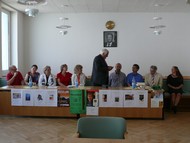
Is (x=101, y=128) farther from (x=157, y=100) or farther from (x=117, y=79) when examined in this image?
(x=117, y=79)

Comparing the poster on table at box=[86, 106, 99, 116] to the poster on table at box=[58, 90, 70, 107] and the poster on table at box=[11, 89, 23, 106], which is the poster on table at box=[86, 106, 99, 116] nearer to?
the poster on table at box=[58, 90, 70, 107]

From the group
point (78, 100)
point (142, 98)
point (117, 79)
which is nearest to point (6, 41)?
point (78, 100)

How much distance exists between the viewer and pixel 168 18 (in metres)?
8.84

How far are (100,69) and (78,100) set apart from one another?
887mm

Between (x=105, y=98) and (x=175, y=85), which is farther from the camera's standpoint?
(x=175, y=85)

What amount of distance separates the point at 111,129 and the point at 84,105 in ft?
11.7

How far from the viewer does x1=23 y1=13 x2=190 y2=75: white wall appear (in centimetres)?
887

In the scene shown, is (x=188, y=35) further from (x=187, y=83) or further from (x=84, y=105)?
(x=84, y=105)

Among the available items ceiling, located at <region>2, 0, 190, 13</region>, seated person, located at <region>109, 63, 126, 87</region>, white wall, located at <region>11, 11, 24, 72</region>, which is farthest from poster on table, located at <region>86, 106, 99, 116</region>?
white wall, located at <region>11, 11, 24, 72</region>

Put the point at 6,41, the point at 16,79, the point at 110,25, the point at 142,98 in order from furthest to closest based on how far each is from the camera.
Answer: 1. the point at 110,25
2. the point at 6,41
3. the point at 16,79
4. the point at 142,98

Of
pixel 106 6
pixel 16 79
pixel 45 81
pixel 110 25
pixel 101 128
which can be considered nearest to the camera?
pixel 101 128

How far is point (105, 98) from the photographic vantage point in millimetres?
6000

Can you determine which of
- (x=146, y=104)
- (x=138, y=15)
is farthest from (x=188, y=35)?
(x=146, y=104)

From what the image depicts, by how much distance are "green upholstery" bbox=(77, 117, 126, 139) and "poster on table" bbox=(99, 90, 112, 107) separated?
11.2ft
